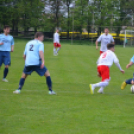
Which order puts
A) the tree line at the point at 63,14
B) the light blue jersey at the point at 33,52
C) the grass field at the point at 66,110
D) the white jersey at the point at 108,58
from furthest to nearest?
the tree line at the point at 63,14, the white jersey at the point at 108,58, the light blue jersey at the point at 33,52, the grass field at the point at 66,110

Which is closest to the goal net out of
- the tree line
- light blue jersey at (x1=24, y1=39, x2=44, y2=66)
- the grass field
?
the tree line

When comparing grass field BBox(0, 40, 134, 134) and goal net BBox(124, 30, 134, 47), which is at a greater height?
A: grass field BBox(0, 40, 134, 134)

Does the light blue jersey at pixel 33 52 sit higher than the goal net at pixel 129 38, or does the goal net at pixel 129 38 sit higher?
the light blue jersey at pixel 33 52

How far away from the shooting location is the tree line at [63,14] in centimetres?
4512

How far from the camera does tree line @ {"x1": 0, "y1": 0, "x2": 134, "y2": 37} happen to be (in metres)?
Answer: 45.1

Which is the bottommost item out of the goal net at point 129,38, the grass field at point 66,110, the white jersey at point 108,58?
the goal net at point 129,38

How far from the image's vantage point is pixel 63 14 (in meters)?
49.2

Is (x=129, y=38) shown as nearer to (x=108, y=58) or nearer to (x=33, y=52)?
(x=108, y=58)

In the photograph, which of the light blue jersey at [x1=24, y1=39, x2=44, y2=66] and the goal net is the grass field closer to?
the light blue jersey at [x1=24, y1=39, x2=44, y2=66]

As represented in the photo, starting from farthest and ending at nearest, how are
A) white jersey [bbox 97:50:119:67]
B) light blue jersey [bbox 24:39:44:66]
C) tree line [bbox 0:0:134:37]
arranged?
1. tree line [bbox 0:0:134:37]
2. white jersey [bbox 97:50:119:67]
3. light blue jersey [bbox 24:39:44:66]

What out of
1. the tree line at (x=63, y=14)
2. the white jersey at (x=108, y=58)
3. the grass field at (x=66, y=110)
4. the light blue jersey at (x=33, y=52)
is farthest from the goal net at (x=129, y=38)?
the light blue jersey at (x=33, y=52)

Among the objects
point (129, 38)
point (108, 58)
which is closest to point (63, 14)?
point (129, 38)

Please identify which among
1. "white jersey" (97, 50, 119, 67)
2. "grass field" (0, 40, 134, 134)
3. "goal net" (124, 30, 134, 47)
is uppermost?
"white jersey" (97, 50, 119, 67)

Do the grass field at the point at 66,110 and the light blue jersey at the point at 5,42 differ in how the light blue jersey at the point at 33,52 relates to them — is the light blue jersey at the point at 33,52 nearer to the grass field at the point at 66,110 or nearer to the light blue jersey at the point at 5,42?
the grass field at the point at 66,110
